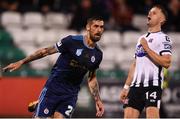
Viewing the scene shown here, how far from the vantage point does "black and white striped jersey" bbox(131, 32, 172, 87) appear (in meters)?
7.32

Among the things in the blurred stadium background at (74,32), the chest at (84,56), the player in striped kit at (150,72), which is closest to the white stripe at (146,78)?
the player in striped kit at (150,72)

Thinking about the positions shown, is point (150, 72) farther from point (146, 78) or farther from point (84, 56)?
point (84, 56)

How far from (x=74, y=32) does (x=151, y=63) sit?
7.94 m

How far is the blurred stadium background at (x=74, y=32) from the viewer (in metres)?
12.9

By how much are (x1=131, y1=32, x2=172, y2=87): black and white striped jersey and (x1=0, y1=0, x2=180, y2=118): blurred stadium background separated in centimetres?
559

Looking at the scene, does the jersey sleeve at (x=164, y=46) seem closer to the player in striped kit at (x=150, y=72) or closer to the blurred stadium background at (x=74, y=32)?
the player in striped kit at (x=150, y=72)

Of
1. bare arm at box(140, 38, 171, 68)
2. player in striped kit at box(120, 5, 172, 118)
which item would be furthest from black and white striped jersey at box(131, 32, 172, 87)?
bare arm at box(140, 38, 171, 68)

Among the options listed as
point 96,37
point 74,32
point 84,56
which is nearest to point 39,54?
point 84,56

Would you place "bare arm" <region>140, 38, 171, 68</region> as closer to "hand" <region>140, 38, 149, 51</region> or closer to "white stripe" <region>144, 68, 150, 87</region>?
"hand" <region>140, 38, 149, 51</region>

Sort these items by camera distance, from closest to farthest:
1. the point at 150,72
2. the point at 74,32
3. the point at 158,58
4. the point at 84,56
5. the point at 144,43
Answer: the point at 158,58
the point at 144,43
the point at 150,72
the point at 84,56
the point at 74,32

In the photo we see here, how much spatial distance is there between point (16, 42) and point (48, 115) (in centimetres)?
750

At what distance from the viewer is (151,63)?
289 inches

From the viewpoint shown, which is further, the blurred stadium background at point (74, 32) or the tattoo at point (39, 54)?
the blurred stadium background at point (74, 32)

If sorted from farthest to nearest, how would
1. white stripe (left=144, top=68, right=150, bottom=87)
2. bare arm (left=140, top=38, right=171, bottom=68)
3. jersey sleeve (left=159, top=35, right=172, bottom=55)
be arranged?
white stripe (left=144, top=68, right=150, bottom=87)
jersey sleeve (left=159, top=35, right=172, bottom=55)
bare arm (left=140, top=38, right=171, bottom=68)
